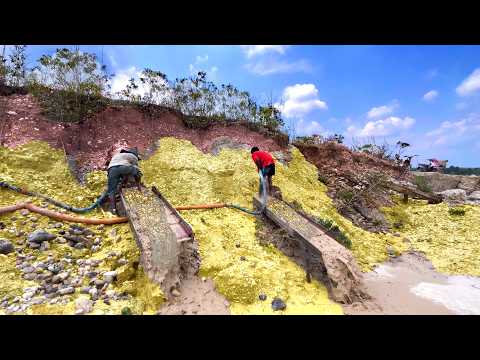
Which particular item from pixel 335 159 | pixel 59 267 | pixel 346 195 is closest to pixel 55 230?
pixel 59 267

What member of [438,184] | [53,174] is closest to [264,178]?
[53,174]

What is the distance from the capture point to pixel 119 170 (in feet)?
18.6

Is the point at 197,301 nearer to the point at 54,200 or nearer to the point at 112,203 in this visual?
the point at 112,203

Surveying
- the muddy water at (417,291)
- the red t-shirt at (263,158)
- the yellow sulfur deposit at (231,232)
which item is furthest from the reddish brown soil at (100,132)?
the muddy water at (417,291)

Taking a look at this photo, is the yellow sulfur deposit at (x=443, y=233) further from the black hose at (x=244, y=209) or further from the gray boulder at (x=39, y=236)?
the gray boulder at (x=39, y=236)

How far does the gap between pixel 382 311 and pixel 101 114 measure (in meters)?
7.87

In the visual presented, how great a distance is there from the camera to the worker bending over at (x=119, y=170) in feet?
18.5

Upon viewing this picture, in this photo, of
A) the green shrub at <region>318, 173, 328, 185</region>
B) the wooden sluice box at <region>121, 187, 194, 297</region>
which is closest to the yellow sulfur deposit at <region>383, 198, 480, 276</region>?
the green shrub at <region>318, 173, 328, 185</region>

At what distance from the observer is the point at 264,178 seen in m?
6.81

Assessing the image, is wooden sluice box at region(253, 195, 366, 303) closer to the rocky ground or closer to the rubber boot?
the rocky ground

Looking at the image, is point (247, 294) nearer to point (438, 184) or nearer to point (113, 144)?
point (113, 144)

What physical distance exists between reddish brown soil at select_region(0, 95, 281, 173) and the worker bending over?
48.5 inches

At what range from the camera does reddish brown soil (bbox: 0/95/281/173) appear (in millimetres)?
6945

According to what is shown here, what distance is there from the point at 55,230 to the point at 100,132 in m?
3.63
